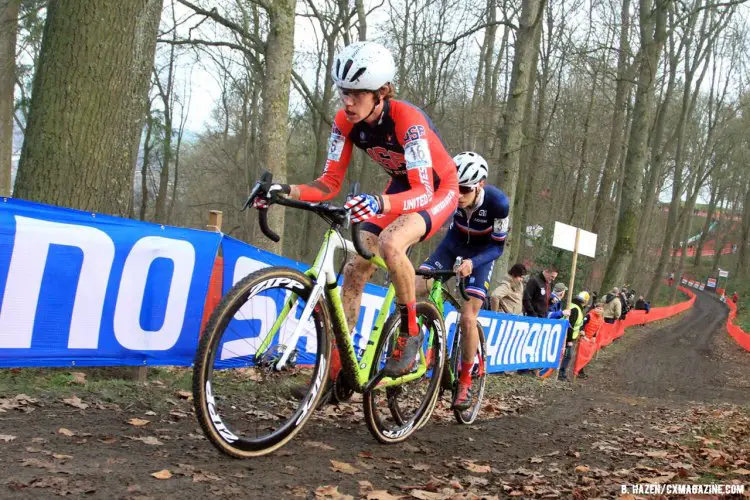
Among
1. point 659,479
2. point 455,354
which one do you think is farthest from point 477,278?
point 659,479

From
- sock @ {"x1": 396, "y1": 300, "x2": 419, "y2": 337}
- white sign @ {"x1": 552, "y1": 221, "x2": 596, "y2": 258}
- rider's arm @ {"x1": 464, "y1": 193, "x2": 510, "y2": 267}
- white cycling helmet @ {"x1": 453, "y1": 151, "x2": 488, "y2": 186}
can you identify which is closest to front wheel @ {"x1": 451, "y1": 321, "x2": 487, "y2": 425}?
rider's arm @ {"x1": 464, "y1": 193, "x2": 510, "y2": 267}

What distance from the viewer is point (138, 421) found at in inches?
175

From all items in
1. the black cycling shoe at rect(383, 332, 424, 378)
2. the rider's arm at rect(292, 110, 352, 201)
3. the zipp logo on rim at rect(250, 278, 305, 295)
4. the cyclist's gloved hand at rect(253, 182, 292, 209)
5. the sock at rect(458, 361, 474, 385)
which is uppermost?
the rider's arm at rect(292, 110, 352, 201)

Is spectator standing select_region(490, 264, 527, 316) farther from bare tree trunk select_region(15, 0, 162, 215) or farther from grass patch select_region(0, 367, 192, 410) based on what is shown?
bare tree trunk select_region(15, 0, 162, 215)

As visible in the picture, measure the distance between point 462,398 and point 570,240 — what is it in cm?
979

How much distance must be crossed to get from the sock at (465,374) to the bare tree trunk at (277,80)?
6.42 metres

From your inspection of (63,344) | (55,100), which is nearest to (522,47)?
(55,100)

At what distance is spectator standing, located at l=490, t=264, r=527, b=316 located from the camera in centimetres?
1200

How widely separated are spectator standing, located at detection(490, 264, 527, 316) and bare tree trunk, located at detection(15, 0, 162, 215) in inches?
304

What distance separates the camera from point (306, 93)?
21.1 meters

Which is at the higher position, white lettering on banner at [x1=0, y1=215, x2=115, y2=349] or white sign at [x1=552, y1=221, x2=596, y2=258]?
white sign at [x1=552, y1=221, x2=596, y2=258]

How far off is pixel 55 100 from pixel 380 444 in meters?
3.82

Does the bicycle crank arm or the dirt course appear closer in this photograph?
the dirt course

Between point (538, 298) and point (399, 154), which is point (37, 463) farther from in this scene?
point (538, 298)
